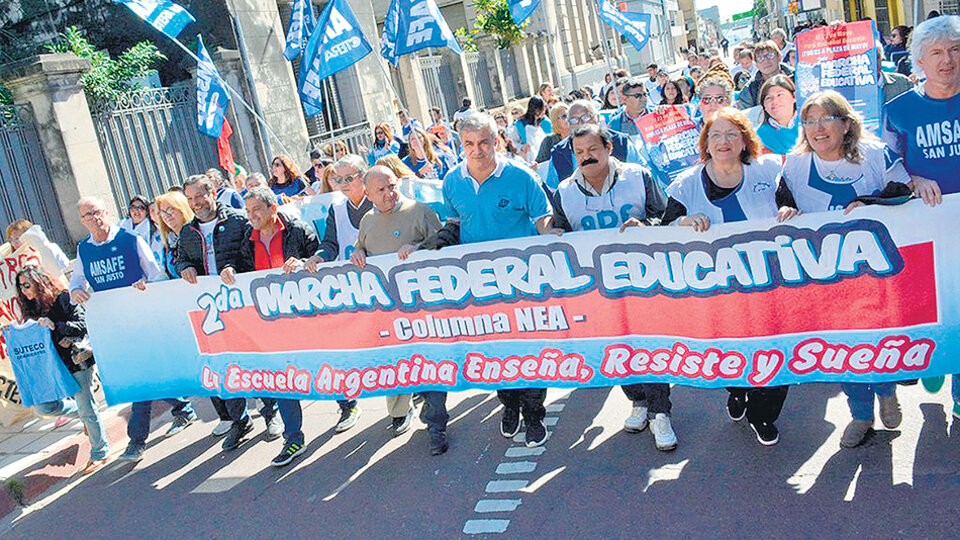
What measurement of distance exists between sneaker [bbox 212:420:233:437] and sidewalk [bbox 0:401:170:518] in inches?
32.6

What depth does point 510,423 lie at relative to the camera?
5.33 m

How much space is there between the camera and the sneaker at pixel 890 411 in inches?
173

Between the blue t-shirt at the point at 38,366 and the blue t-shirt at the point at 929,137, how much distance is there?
5.44 metres

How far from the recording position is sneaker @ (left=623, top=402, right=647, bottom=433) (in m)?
5.04

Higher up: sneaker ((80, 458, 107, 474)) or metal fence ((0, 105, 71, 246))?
metal fence ((0, 105, 71, 246))

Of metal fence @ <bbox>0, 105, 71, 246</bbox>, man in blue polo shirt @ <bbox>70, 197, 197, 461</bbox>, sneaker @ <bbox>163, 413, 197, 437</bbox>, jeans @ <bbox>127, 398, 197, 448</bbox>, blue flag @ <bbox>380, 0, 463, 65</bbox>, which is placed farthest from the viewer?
metal fence @ <bbox>0, 105, 71, 246</bbox>

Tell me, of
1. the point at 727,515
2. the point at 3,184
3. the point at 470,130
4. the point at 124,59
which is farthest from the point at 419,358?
the point at 124,59

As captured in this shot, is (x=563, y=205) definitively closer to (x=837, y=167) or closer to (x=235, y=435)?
(x=837, y=167)

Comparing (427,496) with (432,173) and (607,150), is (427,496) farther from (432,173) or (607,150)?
(432,173)

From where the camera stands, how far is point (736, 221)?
4.25 meters

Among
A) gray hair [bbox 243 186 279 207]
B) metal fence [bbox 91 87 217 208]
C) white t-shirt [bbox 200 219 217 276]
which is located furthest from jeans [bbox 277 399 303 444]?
metal fence [bbox 91 87 217 208]

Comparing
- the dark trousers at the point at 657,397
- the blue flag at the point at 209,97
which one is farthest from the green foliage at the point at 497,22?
the dark trousers at the point at 657,397

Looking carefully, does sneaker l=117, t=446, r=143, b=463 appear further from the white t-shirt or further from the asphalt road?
the white t-shirt

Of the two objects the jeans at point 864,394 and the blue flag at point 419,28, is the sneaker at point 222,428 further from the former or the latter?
the blue flag at point 419,28
